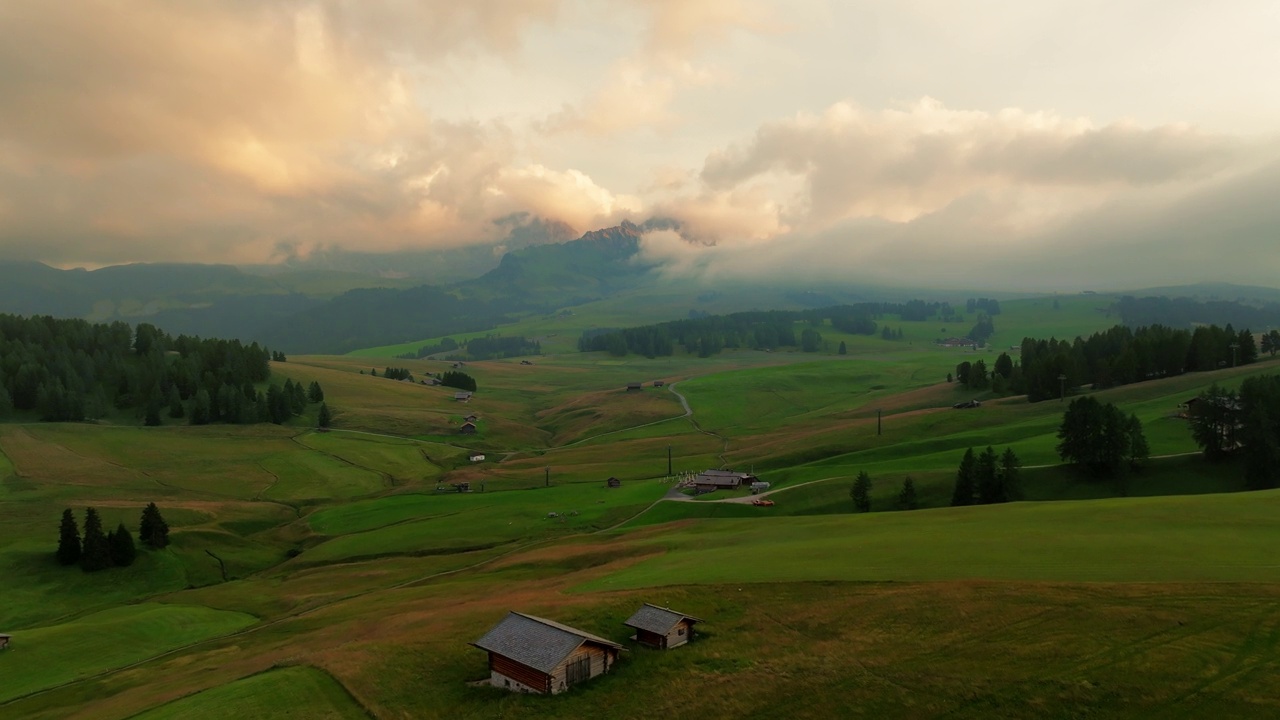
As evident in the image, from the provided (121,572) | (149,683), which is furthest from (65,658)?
(121,572)

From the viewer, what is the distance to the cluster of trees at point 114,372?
14275 centimetres

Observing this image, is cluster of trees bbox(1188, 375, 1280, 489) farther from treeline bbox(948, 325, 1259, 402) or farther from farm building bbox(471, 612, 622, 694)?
farm building bbox(471, 612, 622, 694)

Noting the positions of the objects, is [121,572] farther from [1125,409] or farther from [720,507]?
[1125,409]

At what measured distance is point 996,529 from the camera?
2162 inches

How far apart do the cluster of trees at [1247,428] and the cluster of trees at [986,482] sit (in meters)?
24.5

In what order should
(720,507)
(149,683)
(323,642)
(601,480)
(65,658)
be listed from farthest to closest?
(601,480)
(720,507)
(65,658)
(323,642)
(149,683)

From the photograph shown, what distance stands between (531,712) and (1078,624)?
90.7 feet

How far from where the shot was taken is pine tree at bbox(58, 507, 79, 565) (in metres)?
74.9

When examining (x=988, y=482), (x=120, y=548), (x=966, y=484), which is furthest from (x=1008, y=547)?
(x=120, y=548)

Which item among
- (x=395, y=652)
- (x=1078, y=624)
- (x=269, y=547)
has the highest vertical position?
(x=1078, y=624)

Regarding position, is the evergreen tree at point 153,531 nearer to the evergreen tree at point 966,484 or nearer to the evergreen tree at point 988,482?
the evergreen tree at point 966,484

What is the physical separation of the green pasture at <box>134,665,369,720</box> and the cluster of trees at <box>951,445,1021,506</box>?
2637 inches

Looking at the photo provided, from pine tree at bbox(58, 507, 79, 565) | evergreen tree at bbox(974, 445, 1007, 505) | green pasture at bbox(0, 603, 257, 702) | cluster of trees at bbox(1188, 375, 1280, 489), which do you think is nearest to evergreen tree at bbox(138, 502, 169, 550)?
pine tree at bbox(58, 507, 79, 565)

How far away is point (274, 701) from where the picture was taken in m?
34.8
